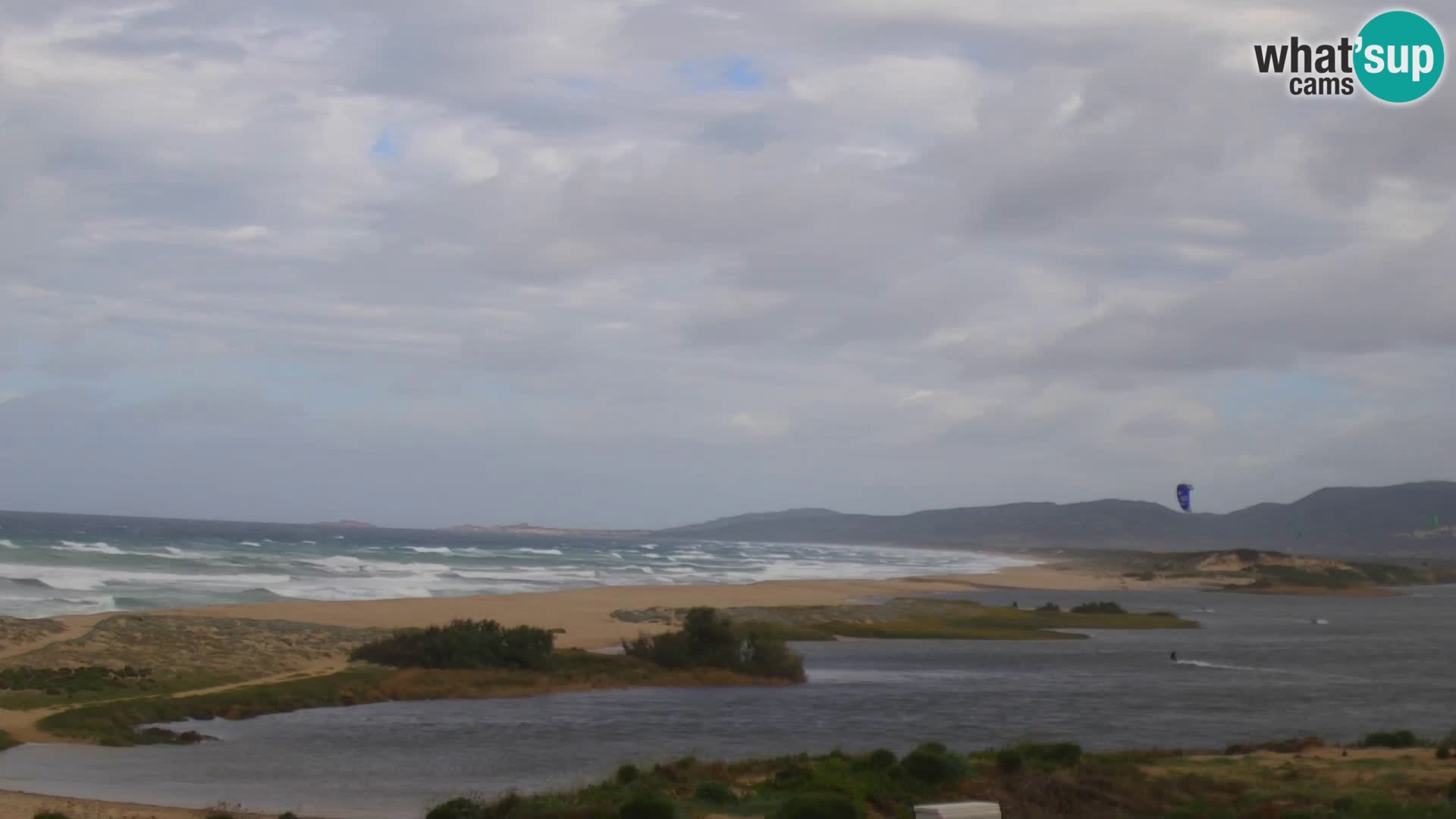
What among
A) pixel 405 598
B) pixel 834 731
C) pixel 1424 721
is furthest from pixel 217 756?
pixel 405 598

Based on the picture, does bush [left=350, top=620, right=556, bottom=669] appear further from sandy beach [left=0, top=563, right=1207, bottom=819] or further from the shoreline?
the shoreline

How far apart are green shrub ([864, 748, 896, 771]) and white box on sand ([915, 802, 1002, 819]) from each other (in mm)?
4303

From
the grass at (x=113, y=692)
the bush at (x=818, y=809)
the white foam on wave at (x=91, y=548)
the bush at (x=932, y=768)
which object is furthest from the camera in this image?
the white foam on wave at (x=91, y=548)

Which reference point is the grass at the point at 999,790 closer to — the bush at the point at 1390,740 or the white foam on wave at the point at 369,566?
the bush at the point at 1390,740

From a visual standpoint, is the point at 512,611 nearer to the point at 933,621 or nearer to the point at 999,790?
the point at 933,621

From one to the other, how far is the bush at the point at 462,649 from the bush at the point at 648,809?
70.6ft

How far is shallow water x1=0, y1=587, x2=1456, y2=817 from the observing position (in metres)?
21.4

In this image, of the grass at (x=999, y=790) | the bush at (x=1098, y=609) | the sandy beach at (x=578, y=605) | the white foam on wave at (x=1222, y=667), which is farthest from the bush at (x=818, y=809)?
the bush at (x=1098, y=609)

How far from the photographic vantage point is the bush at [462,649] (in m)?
36.3

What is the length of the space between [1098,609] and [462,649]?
137 feet

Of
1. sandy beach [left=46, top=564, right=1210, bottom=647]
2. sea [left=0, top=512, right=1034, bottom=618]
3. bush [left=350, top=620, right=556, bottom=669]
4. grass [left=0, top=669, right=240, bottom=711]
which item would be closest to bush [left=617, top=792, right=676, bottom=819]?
grass [left=0, top=669, right=240, bottom=711]

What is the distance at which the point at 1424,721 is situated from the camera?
30.5 meters

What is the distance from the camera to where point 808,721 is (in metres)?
30.2

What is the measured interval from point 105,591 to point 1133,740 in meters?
45.5
